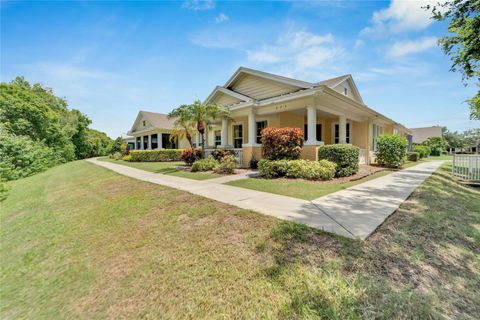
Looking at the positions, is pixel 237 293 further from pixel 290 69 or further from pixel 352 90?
pixel 352 90

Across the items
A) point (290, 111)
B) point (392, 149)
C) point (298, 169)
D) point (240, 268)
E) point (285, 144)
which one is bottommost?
point (240, 268)

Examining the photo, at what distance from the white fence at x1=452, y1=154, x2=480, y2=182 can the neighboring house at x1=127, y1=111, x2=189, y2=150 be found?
77.4ft

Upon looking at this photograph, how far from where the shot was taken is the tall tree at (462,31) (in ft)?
19.4

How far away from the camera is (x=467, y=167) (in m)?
8.69

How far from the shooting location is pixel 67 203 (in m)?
7.27

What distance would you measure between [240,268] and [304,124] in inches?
519

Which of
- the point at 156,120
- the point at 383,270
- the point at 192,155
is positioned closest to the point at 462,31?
the point at 383,270

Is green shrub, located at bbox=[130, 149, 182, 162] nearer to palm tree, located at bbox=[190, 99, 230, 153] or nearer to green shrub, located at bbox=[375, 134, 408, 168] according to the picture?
palm tree, located at bbox=[190, 99, 230, 153]

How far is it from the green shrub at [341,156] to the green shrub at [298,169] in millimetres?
487

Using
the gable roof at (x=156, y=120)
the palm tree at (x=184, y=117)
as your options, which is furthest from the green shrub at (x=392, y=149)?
the gable roof at (x=156, y=120)

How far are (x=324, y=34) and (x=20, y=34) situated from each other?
14914 millimetres

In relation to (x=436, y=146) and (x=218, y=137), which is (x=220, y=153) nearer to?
(x=218, y=137)

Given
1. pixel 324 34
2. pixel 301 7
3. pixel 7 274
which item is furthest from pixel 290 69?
pixel 7 274

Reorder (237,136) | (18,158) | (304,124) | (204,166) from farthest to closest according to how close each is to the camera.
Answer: (18,158)
(237,136)
(304,124)
(204,166)
